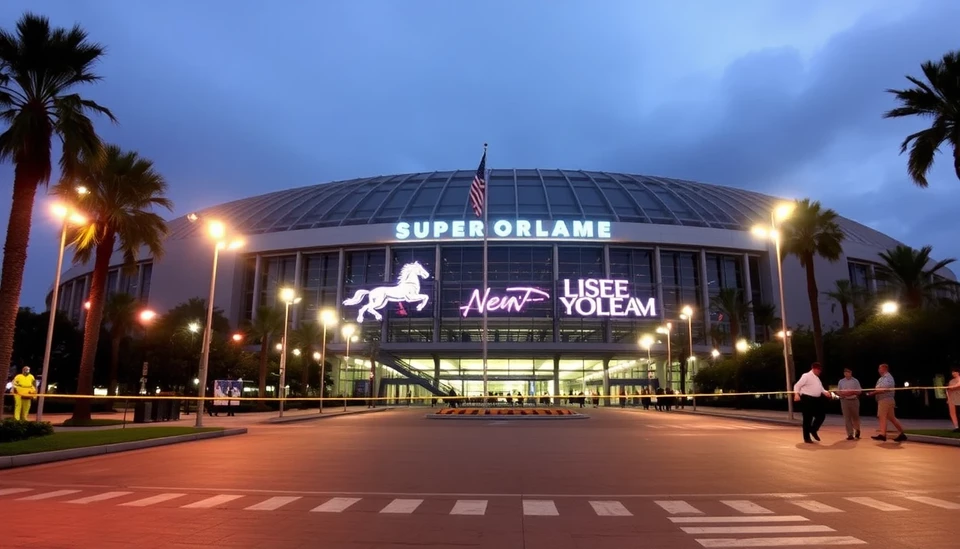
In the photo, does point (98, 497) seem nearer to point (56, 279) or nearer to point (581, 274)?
point (56, 279)

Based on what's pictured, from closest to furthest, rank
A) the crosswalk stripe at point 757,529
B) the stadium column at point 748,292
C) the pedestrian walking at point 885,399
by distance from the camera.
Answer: the crosswalk stripe at point 757,529 < the pedestrian walking at point 885,399 < the stadium column at point 748,292

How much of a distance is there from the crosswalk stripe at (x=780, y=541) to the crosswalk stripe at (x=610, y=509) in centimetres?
153

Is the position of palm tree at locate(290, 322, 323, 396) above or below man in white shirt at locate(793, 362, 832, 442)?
above

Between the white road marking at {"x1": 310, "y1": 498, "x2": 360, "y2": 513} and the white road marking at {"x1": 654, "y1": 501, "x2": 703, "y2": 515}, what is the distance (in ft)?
13.0

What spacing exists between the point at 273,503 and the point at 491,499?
2.84 m

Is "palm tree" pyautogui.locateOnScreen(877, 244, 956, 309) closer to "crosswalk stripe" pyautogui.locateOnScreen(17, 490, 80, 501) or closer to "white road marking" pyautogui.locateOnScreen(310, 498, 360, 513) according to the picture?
"white road marking" pyautogui.locateOnScreen(310, 498, 360, 513)

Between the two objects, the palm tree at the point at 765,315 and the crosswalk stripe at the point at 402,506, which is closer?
the crosswalk stripe at the point at 402,506

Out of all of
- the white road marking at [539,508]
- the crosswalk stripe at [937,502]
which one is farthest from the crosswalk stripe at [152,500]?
the crosswalk stripe at [937,502]

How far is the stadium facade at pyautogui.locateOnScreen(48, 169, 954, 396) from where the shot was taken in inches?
2753

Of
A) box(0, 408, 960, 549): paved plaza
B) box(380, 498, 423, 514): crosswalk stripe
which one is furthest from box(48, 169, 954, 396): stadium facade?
box(380, 498, 423, 514): crosswalk stripe

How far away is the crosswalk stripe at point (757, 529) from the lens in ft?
22.5

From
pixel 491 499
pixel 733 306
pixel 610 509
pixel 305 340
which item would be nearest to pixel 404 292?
pixel 305 340

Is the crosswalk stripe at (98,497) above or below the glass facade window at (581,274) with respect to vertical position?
below

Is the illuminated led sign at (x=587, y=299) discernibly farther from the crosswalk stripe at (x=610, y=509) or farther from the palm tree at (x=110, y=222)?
the crosswalk stripe at (x=610, y=509)
